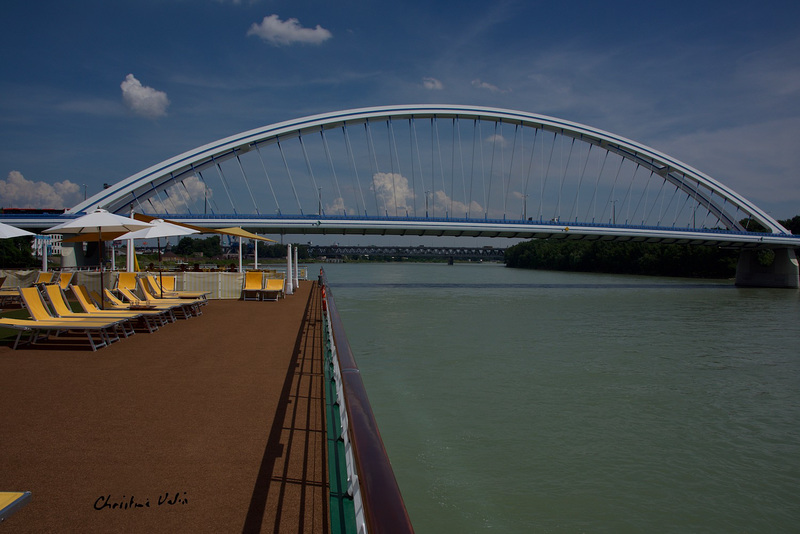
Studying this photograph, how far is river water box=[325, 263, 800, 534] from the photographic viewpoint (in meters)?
4.68

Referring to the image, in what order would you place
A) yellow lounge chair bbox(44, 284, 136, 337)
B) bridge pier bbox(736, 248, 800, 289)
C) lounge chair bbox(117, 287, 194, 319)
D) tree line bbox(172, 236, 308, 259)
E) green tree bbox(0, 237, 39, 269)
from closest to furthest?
1. yellow lounge chair bbox(44, 284, 136, 337)
2. lounge chair bbox(117, 287, 194, 319)
3. bridge pier bbox(736, 248, 800, 289)
4. green tree bbox(0, 237, 39, 269)
5. tree line bbox(172, 236, 308, 259)

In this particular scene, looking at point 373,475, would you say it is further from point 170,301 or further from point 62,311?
point 170,301

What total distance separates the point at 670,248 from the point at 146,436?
6749cm

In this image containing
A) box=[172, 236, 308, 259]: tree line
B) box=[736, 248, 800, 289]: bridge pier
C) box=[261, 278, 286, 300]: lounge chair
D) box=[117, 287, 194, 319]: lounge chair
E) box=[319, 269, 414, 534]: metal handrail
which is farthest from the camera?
box=[172, 236, 308, 259]: tree line

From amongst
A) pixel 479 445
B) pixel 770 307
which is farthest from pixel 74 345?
pixel 770 307

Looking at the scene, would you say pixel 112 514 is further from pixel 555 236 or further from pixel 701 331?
pixel 555 236

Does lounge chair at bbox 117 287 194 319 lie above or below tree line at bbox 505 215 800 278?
below

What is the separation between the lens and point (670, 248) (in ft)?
204

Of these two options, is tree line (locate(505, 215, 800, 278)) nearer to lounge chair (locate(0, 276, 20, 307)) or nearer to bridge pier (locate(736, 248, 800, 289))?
bridge pier (locate(736, 248, 800, 289))

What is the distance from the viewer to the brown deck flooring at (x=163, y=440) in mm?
2775
